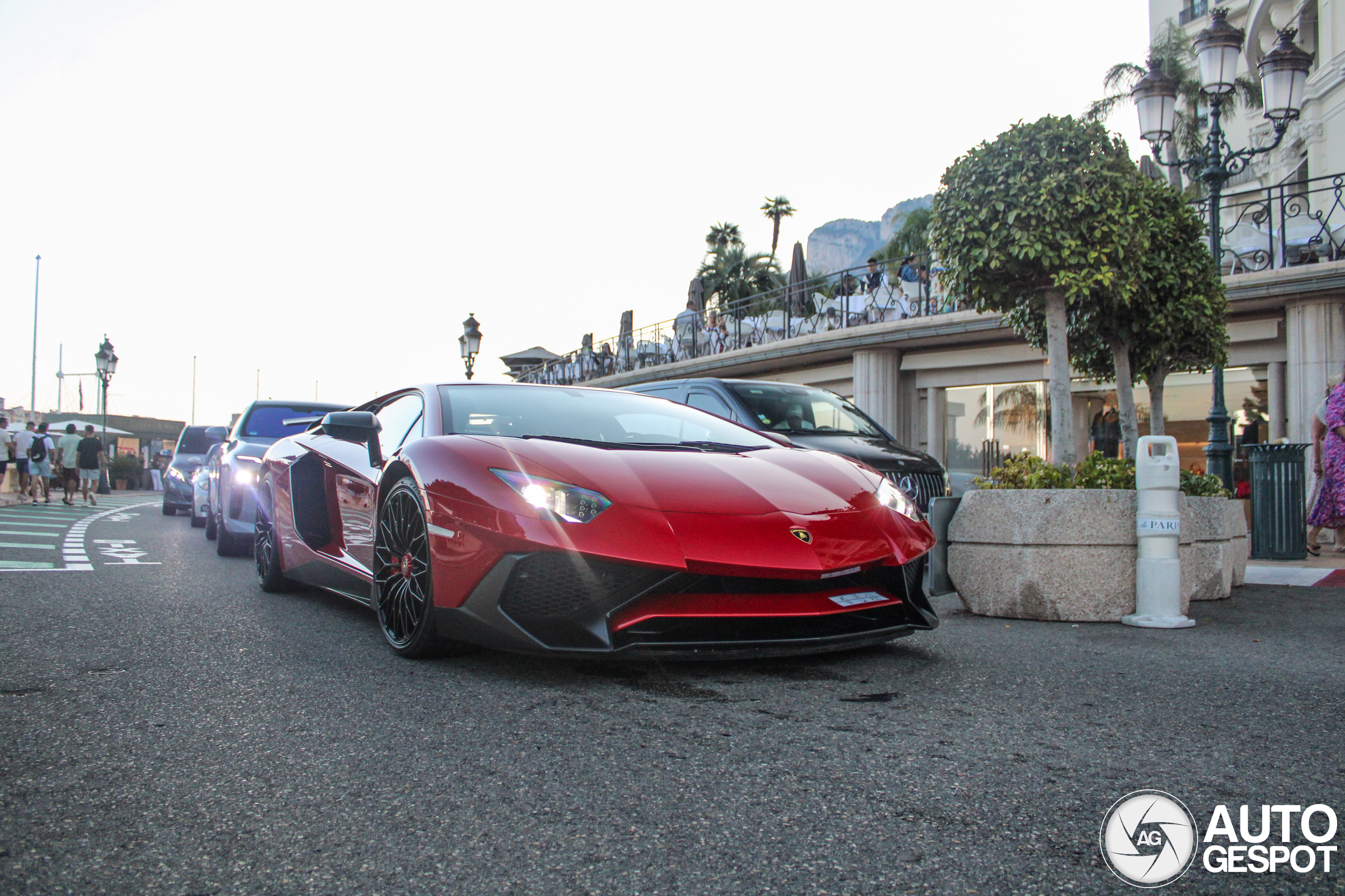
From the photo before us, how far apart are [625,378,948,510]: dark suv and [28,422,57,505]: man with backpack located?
1506 centimetres

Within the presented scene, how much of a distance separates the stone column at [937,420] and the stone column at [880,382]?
718 mm

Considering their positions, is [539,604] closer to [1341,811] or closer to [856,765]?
[856,765]

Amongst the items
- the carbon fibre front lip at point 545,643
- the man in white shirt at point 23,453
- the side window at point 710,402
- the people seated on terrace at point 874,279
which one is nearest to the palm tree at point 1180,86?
the people seated on terrace at point 874,279

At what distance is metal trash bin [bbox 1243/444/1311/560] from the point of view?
28.2ft

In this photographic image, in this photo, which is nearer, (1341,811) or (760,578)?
(1341,811)

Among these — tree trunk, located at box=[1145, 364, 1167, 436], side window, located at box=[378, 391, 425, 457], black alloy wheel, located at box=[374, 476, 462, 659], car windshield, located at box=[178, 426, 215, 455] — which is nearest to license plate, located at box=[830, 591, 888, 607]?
black alloy wheel, located at box=[374, 476, 462, 659]

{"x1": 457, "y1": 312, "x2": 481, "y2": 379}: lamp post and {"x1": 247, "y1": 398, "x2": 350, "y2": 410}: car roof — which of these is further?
{"x1": 457, "y1": 312, "x2": 481, "y2": 379}: lamp post

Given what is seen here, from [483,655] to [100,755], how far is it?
1.44 m

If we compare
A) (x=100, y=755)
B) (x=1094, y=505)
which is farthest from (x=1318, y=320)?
(x=100, y=755)

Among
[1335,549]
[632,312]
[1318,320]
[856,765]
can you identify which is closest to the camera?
[856,765]

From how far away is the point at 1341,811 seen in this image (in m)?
2.04

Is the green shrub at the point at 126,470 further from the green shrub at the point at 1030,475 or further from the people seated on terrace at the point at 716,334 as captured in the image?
the green shrub at the point at 1030,475

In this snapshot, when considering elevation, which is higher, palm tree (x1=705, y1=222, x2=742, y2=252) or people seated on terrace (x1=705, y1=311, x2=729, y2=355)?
palm tree (x1=705, y1=222, x2=742, y2=252)

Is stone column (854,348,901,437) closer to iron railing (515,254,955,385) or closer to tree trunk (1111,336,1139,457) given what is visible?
iron railing (515,254,955,385)
